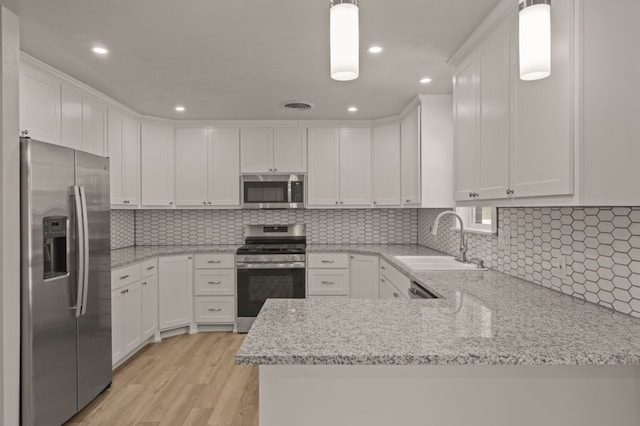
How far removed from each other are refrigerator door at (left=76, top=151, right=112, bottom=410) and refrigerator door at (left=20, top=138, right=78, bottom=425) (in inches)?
3.5

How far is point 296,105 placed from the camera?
367 centimetres

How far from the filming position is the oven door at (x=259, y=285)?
4109 mm

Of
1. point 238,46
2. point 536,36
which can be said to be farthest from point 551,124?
point 238,46

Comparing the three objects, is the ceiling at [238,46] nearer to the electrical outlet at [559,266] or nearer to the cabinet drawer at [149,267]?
the electrical outlet at [559,266]

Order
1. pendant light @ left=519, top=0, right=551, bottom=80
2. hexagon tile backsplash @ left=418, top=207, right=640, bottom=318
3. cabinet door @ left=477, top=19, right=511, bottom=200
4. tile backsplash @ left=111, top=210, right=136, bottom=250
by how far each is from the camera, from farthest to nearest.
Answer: tile backsplash @ left=111, top=210, right=136, bottom=250 < cabinet door @ left=477, top=19, right=511, bottom=200 < hexagon tile backsplash @ left=418, top=207, right=640, bottom=318 < pendant light @ left=519, top=0, right=551, bottom=80

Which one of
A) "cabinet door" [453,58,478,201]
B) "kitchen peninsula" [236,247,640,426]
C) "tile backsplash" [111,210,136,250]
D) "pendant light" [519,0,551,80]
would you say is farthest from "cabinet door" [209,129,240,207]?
"pendant light" [519,0,551,80]

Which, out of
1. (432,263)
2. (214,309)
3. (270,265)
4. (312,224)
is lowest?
(214,309)

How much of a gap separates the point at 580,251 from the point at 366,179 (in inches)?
110

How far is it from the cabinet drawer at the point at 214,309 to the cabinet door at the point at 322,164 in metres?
1.47

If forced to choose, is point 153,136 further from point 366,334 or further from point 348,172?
point 366,334

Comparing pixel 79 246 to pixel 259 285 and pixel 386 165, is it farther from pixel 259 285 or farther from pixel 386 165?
pixel 386 165

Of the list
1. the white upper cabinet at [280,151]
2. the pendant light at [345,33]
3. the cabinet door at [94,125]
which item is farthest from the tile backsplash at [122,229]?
the pendant light at [345,33]

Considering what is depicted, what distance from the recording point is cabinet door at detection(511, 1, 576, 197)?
1.35m

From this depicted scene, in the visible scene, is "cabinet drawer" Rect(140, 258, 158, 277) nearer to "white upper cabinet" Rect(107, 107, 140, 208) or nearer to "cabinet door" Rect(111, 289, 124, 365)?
"cabinet door" Rect(111, 289, 124, 365)
